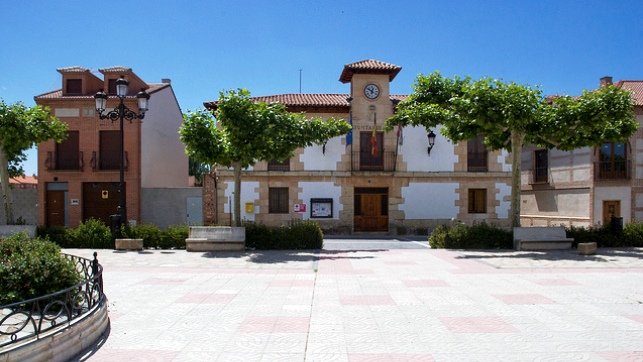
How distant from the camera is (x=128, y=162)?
2261 cm

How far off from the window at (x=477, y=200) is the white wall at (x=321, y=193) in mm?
6711

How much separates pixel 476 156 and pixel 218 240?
49.4 ft

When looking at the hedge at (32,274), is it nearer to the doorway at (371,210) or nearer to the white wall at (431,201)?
the doorway at (371,210)

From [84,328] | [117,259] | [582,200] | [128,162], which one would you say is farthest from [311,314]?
[582,200]

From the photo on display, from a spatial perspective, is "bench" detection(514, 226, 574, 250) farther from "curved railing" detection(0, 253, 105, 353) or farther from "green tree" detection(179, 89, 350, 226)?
"curved railing" detection(0, 253, 105, 353)

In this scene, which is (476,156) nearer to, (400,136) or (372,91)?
(400,136)

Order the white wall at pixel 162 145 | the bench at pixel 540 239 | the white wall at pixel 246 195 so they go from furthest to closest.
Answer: the white wall at pixel 162 145
the white wall at pixel 246 195
the bench at pixel 540 239

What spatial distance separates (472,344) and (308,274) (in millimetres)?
5254

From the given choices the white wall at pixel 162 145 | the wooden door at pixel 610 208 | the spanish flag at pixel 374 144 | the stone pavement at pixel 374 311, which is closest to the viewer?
the stone pavement at pixel 374 311

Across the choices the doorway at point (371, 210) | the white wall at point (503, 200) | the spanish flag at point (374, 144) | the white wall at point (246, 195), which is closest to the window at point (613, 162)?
the white wall at point (503, 200)

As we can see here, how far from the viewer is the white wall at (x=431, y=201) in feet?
75.9

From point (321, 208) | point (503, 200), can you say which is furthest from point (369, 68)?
point (503, 200)

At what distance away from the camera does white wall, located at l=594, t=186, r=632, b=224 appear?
76.9 feet

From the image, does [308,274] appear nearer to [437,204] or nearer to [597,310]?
[597,310]
